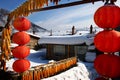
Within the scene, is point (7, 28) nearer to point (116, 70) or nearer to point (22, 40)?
point (22, 40)

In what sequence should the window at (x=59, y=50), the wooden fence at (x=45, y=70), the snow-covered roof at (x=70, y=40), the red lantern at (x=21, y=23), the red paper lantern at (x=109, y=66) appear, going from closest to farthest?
the red paper lantern at (x=109, y=66) → the red lantern at (x=21, y=23) → the wooden fence at (x=45, y=70) → the snow-covered roof at (x=70, y=40) → the window at (x=59, y=50)

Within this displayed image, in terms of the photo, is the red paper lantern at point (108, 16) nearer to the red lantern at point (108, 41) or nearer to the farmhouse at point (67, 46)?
the red lantern at point (108, 41)

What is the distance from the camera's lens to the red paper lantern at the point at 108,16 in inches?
137

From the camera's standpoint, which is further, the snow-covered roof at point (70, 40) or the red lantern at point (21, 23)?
the snow-covered roof at point (70, 40)

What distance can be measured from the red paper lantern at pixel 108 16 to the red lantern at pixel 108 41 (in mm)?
143

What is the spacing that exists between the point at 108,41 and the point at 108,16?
45 cm

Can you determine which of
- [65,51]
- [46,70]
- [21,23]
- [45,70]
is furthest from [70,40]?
[21,23]

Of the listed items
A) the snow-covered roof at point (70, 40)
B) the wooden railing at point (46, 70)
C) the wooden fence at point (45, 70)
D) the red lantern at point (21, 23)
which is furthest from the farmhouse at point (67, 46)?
the red lantern at point (21, 23)

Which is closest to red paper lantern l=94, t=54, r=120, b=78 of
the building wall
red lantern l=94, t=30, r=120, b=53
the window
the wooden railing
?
red lantern l=94, t=30, r=120, b=53

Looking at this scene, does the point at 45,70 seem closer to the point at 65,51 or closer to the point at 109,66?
the point at 109,66

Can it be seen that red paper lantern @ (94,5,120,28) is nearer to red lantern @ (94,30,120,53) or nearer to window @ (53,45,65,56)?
red lantern @ (94,30,120,53)

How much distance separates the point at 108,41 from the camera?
344 cm

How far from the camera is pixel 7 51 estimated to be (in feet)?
26.6

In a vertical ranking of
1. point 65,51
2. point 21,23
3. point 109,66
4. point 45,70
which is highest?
point 21,23
